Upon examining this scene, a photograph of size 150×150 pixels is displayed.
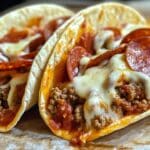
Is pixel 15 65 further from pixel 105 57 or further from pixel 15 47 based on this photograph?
pixel 105 57

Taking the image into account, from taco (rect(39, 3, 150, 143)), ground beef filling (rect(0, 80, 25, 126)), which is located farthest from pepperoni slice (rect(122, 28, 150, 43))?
ground beef filling (rect(0, 80, 25, 126))

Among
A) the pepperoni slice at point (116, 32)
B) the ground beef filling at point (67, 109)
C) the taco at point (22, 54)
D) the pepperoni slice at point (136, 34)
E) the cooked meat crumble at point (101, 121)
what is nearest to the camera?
the cooked meat crumble at point (101, 121)

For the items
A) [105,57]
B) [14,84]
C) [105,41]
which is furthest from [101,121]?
[105,41]

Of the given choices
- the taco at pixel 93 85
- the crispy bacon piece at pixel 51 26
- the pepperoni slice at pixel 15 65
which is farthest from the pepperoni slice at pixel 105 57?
the crispy bacon piece at pixel 51 26

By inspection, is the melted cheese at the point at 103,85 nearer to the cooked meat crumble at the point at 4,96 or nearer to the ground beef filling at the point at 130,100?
the ground beef filling at the point at 130,100

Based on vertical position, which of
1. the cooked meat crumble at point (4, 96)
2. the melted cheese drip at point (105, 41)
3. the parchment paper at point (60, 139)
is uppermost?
the melted cheese drip at point (105, 41)

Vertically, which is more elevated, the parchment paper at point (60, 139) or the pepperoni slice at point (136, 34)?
the pepperoni slice at point (136, 34)
